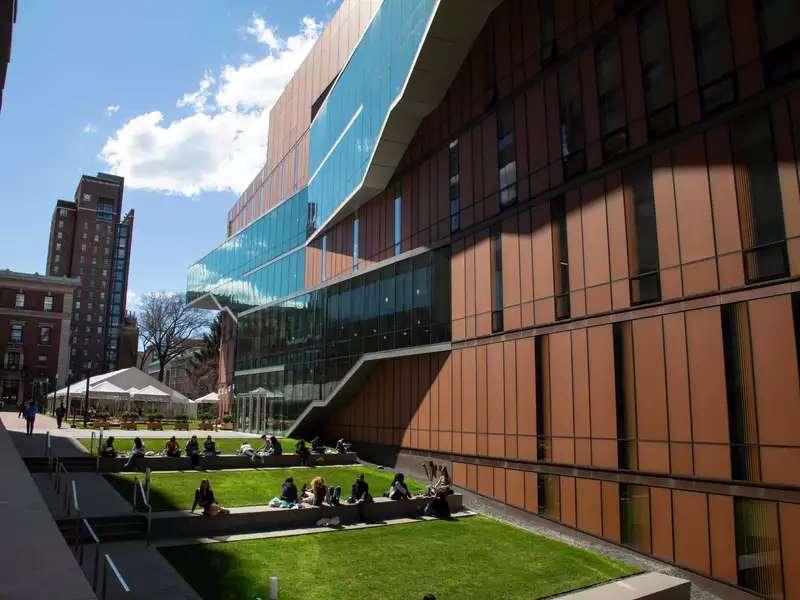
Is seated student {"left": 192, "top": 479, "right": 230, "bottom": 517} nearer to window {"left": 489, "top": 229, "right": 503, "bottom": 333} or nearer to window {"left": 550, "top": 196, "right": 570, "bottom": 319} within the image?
window {"left": 489, "top": 229, "right": 503, "bottom": 333}

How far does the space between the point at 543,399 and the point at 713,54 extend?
11.1 meters

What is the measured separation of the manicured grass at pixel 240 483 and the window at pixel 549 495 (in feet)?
18.7

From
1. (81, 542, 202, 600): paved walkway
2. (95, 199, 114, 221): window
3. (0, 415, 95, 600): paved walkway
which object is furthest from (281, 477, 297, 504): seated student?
(95, 199, 114, 221): window

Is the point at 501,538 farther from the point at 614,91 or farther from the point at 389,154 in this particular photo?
the point at 389,154

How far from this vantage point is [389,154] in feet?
102

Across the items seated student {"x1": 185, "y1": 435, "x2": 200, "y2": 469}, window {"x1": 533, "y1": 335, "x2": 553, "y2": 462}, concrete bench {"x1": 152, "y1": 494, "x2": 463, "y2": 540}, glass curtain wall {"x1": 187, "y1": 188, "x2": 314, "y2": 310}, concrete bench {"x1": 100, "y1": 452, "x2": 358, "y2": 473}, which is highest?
glass curtain wall {"x1": 187, "y1": 188, "x2": 314, "y2": 310}

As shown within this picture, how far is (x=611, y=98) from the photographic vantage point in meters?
19.2

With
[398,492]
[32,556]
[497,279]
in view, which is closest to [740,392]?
[497,279]

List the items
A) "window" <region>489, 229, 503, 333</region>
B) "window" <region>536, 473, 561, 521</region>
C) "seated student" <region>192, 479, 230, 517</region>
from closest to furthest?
"seated student" <region>192, 479, 230, 517</region> < "window" <region>536, 473, 561, 521</region> < "window" <region>489, 229, 503, 333</region>

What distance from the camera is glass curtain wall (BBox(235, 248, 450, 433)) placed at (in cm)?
2827

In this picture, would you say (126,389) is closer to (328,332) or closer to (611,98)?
(328,332)

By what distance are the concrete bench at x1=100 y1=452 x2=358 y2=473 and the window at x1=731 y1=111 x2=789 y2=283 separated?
768 inches

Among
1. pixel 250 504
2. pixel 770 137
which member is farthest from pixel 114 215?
pixel 770 137

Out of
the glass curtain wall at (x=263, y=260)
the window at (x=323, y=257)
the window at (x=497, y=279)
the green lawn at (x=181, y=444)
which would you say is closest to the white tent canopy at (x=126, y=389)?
the green lawn at (x=181, y=444)
